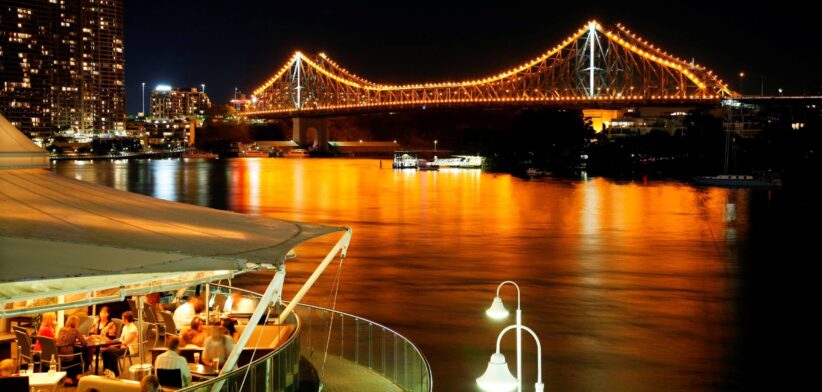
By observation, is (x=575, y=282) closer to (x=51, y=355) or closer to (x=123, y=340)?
(x=123, y=340)

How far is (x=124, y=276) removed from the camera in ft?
19.0

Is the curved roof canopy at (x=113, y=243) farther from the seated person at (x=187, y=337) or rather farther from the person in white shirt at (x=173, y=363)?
the seated person at (x=187, y=337)

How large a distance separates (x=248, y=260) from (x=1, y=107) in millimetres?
194930

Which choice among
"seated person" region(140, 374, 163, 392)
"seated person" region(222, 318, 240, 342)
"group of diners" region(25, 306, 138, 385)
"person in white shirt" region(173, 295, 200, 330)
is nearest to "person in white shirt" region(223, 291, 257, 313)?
"person in white shirt" region(173, 295, 200, 330)

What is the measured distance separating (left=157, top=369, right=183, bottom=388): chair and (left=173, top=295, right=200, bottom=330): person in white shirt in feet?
7.23

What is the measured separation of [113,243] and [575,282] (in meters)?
17.0

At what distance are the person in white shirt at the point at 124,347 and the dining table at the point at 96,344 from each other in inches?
2.8

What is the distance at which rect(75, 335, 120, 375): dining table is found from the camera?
9.04 metres

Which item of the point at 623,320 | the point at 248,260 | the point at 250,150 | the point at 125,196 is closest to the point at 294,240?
the point at 248,260

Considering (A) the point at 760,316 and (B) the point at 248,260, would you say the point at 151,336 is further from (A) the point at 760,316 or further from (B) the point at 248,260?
(A) the point at 760,316

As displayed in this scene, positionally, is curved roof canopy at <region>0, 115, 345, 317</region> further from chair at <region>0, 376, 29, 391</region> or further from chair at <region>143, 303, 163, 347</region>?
chair at <region>143, 303, 163, 347</region>

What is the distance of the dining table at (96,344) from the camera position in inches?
356

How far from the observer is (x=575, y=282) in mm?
21938

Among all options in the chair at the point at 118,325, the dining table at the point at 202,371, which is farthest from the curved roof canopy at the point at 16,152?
the dining table at the point at 202,371
